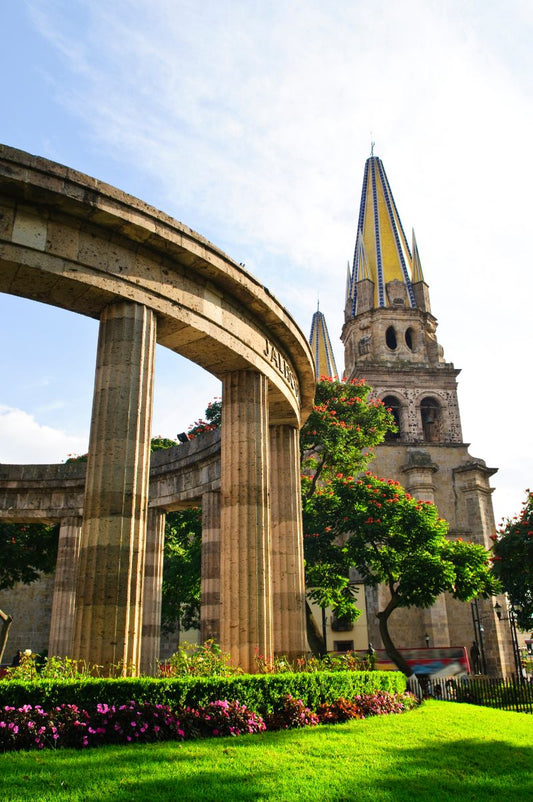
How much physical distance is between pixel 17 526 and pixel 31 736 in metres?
20.9

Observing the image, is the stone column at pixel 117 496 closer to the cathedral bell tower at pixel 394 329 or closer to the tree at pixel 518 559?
the tree at pixel 518 559

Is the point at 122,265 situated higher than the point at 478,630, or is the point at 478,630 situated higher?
the point at 122,265

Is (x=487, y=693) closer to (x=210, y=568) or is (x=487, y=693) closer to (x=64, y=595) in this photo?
(x=210, y=568)

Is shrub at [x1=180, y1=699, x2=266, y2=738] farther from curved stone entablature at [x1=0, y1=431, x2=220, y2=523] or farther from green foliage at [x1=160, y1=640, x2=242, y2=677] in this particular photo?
curved stone entablature at [x1=0, y1=431, x2=220, y2=523]

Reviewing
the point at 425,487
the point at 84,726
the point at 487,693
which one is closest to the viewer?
the point at 84,726

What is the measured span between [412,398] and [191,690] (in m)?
46.8

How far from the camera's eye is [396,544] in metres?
27.1

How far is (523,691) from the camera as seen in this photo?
76.0ft

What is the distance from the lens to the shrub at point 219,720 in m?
9.73

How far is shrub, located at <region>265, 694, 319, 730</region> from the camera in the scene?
1084 cm

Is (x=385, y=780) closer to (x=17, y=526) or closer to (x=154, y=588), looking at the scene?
(x=154, y=588)

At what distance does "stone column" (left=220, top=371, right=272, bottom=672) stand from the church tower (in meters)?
34.2

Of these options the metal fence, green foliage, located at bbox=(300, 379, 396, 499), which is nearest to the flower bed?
the metal fence

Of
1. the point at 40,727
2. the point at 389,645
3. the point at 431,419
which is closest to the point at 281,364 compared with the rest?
the point at 40,727
